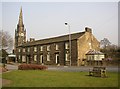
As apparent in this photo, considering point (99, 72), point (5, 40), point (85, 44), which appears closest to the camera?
point (99, 72)

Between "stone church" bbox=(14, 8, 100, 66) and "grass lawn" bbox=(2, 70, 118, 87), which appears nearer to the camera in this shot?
"grass lawn" bbox=(2, 70, 118, 87)

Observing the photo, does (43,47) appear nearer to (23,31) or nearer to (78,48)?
(78,48)

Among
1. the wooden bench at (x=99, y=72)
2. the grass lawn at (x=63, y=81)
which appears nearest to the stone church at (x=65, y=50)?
the wooden bench at (x=99, y=72)

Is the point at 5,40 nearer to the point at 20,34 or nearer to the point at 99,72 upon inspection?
the point at 20,34

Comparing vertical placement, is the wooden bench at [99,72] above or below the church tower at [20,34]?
below

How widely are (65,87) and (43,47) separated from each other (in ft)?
151

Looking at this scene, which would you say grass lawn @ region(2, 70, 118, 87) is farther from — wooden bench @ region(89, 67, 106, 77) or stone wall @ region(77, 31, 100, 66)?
stone wall @ region(77, 31, 100, 66)

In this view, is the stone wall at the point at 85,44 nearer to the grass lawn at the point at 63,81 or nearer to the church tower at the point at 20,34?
the grass lawn at the point at 63,81

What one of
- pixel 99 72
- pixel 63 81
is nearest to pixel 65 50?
pixel 99 72

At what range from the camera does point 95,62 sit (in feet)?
141

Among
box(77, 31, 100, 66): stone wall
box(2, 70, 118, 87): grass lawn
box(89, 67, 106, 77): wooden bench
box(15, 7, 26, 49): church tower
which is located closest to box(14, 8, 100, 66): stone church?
box(77, 31, 100, 66): stone wall

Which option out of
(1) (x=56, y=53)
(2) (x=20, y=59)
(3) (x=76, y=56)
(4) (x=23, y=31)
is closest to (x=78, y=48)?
(3) (x=76, y=56)

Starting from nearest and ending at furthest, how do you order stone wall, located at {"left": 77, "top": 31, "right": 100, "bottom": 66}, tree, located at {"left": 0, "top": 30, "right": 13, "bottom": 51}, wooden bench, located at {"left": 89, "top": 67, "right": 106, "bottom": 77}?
wooden bench, located at {"left": 89, "top": 67, "right": 106, "bottom": 77}
stone wall, located at {"left": 77, "top": 31, "right": 100, "bottom": 66}
tree, located at {"left": 0, "top": 30, "right": 13, "bottom": 51}

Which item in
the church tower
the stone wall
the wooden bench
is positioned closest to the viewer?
the wooden bench
